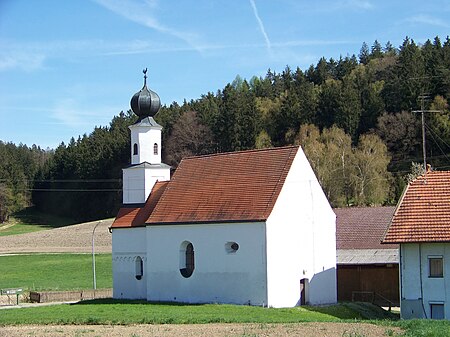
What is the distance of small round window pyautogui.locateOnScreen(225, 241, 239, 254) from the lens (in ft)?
131

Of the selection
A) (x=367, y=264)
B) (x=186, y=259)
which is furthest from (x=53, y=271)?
(x=367, y=264)

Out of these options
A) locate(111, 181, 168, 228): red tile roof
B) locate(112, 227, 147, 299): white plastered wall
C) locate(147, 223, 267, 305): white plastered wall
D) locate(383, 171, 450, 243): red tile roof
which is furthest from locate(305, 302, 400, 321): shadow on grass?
locate(111, 181, 168, 228): red tile roof

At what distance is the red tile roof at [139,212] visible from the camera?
46938 millimetres

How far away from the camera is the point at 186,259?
42.9 m

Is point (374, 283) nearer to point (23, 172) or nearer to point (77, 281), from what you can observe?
point (77, 281)

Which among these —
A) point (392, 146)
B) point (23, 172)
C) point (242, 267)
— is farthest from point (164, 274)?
point (23, 172)

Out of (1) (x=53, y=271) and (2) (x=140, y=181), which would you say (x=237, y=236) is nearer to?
(2) (x=140, y=181)

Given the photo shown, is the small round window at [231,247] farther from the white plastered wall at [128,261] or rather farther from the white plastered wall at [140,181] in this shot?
the white plastered wall at [140,181]

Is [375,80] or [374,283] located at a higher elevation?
[375,80]

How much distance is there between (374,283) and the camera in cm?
4475

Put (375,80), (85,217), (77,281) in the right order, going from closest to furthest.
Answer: (77,281), (375,80), (85,217)

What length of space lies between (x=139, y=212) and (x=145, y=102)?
7.11 m

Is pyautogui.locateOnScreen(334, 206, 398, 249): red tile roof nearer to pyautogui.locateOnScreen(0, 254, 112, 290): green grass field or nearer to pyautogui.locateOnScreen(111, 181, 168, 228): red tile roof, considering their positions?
pyautogui.locateOnScreen(111, 181, 168, 228): red tile roof

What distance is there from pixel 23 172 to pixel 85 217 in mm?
28601
